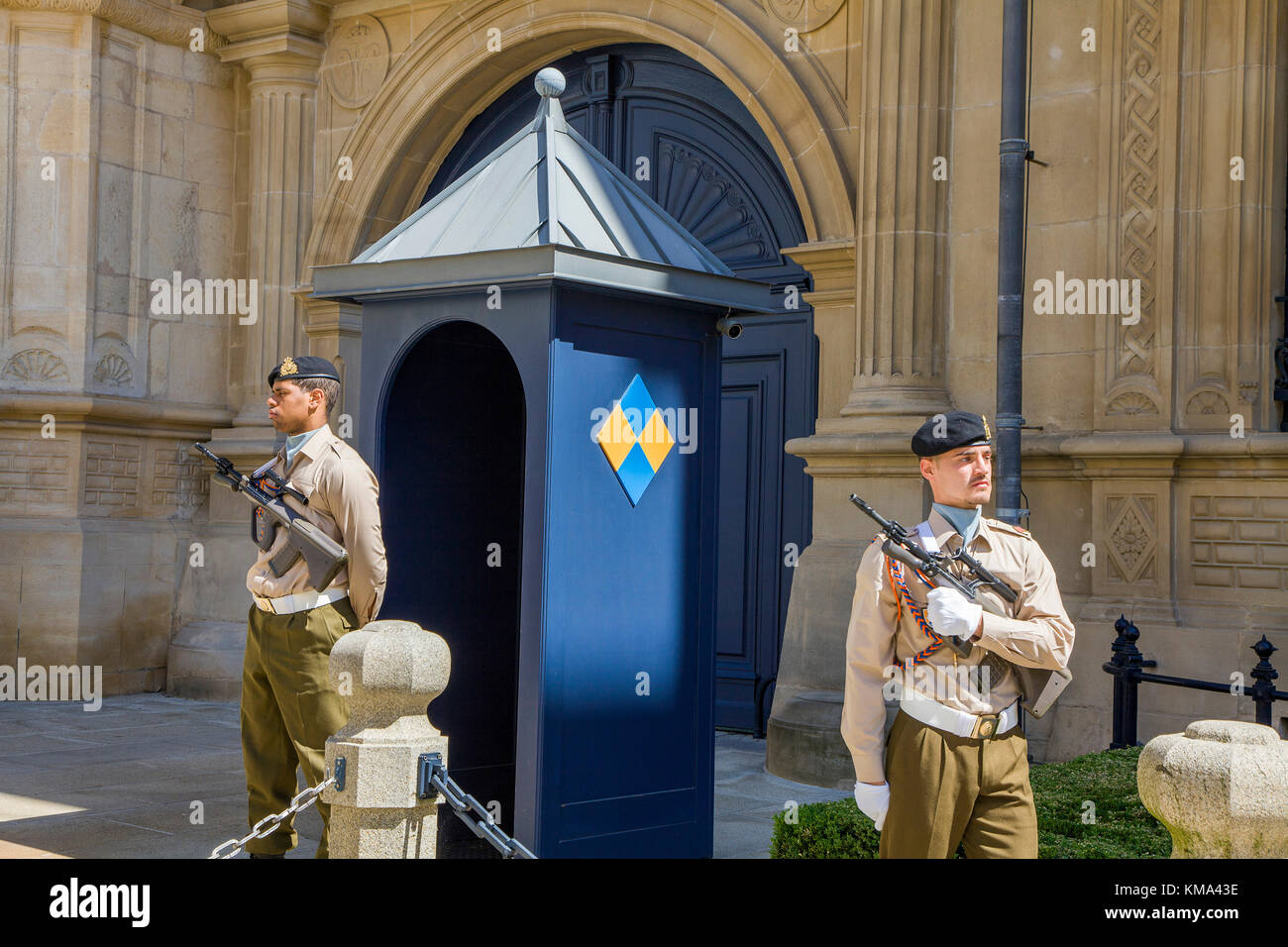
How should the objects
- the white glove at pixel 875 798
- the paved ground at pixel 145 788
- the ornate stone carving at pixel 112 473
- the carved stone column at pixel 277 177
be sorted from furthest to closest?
the carved stone column at pixel 277 177
the ornate stone carving at pixel 112 473
the paved ground at pixel 145 788
the white glove at pixel 875 798

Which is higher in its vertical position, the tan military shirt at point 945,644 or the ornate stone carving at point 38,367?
the ornate stone carving at point 38,367

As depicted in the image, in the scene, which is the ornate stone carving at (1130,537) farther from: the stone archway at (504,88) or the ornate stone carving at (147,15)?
the ornate stone carving at (147,15)

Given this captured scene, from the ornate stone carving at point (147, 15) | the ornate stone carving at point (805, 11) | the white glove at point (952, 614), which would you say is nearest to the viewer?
the white glove at point (952, 614)

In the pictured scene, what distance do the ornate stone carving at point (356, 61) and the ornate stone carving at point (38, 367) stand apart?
123 inches

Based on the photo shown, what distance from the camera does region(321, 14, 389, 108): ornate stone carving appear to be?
12.3 meters

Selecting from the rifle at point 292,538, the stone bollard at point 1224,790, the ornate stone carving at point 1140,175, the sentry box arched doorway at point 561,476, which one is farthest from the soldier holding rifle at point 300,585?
the ornate stone carving at point 1140,175

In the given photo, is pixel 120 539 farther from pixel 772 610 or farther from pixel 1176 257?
pixel 1176 257

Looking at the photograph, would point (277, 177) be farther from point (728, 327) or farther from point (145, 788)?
point (728, 327)

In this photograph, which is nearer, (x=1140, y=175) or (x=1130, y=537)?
(x=1130, y=537)

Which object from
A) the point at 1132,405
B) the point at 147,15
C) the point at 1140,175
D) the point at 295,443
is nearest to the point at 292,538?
the point at 295,443

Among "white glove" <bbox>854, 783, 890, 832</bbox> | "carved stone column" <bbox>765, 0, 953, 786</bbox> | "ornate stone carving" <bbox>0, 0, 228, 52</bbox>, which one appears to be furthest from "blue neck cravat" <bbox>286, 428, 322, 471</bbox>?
"ornate stone carving" <bbox>0, 0, 228, 52</bbox>

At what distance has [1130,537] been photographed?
8.04 m

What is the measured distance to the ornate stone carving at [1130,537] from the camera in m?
7.98

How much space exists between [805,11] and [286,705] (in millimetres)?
6021
